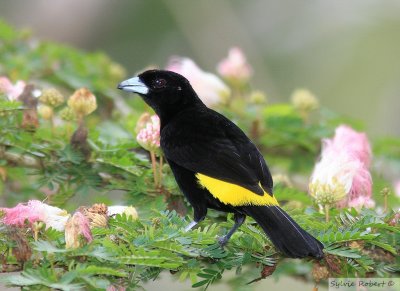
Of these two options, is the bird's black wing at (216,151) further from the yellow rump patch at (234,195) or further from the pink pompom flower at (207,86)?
the pink pompom flower at (207,86)

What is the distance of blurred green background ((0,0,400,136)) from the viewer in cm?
968

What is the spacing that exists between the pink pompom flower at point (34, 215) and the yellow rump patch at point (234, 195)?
0.70 m

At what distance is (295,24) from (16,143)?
23.5 ft

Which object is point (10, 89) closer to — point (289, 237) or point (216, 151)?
point (216, 151)

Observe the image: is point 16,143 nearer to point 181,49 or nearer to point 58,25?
point 58,25

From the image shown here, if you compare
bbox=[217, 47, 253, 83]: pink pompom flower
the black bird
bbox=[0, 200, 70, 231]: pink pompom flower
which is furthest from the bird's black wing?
bbox=[217, 47, 253, 83]: pink pompom flower

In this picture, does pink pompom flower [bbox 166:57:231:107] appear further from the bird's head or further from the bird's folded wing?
the bird's folded wing

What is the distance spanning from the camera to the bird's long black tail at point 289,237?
2773mm

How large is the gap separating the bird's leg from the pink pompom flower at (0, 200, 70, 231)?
0.56 metres

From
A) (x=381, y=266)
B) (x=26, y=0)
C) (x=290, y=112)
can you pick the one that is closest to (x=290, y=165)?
(x=290, y=112)

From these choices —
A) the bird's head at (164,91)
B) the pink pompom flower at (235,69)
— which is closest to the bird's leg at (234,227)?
the bird's head at (164,91)

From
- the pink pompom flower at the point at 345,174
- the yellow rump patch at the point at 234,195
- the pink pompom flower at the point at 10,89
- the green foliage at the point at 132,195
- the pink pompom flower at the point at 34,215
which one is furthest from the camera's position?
the pink pompom flower at the point at 10,89

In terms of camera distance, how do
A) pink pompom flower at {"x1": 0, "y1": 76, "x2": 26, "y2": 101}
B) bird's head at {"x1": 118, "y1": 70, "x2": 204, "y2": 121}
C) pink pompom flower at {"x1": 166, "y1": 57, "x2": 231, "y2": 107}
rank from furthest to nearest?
1. pink pompom flower at {"x1": 166, "y1": 57, "x2": 231, "y2": 107}
2. bird's head at {"x1": 118, "y1": 70, "x2": 204, "y2": 121}
3. pink pompom flower at {"x1": 0, "y1": 76, "x2": 26, "y2": 101}

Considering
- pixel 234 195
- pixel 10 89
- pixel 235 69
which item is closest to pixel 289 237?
pixel 234 195
